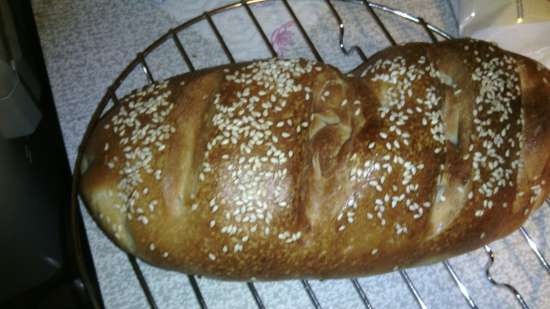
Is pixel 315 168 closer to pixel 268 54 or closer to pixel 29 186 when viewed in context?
pixel 268 54

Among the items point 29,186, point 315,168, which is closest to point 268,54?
point 315,168

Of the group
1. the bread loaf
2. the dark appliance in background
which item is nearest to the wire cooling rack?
the bread loaf

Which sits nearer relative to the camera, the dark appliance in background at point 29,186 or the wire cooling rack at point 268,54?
the wire cooling rack at point 268,54

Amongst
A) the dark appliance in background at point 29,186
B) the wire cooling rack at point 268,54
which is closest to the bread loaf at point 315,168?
the wire cooling rack at point 268,54

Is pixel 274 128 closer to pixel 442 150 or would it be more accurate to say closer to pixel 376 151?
pixel 376 151

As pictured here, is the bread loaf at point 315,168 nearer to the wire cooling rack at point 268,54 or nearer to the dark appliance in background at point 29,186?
the wire cooling rack at point 268,54

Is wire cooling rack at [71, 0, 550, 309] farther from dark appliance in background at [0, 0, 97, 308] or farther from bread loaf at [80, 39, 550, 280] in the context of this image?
dark appliance in background at [0, 0, 97, 308]
